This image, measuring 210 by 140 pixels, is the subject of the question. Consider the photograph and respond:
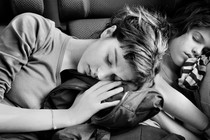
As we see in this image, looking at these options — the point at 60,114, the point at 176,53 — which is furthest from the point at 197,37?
the point at 60,114

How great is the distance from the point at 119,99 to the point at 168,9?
0.56 m

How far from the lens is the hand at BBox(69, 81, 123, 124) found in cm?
101

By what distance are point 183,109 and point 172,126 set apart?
0.08 meters

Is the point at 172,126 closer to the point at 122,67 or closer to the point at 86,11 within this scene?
the point at 122,67

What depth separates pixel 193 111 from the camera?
3.79 ft

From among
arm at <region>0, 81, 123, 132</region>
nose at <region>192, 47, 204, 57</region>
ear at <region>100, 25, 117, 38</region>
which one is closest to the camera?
arm at <region>0, 81, 123, 132</region>

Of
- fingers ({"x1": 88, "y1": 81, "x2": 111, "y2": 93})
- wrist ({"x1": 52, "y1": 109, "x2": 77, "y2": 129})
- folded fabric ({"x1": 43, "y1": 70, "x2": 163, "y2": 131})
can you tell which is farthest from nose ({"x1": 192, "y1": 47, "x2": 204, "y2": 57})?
wrist ({"x1": 52, "y1": 109, "x2": 77, "y2": 129})

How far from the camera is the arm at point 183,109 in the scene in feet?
3.77

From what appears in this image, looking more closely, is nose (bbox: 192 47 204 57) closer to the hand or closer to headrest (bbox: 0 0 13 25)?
the hand

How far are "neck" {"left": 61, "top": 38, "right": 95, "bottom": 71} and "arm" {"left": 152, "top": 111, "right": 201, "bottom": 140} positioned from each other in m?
0.37

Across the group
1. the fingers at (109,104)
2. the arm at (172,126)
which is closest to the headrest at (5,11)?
the fingers at (109,104)

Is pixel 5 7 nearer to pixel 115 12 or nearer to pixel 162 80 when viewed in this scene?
pixel 115 12

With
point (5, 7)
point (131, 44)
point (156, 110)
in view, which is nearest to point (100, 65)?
point (131, 44)

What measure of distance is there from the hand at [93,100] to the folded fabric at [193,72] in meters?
0.30
